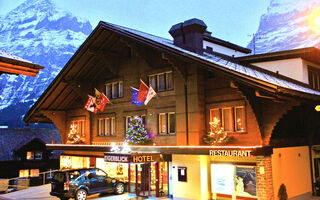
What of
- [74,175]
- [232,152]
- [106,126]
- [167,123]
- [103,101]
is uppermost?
[103,101]

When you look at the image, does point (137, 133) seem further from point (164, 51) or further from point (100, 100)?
point (164, 51)

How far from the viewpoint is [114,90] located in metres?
25.5

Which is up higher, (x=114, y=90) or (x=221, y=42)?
(x=221, y=42)

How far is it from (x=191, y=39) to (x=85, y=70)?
896 cm

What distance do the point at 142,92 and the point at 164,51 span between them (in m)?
3.75

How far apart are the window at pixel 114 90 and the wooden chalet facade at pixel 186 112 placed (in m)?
0.09

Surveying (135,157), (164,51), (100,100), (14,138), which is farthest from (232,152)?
(14,138)

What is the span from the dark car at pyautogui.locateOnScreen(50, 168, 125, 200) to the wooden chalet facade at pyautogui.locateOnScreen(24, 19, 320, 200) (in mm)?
1459

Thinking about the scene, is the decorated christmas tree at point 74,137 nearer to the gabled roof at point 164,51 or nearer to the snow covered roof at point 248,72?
the gabled roof at point 164,51

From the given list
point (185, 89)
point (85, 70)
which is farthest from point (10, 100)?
point (185, 89)

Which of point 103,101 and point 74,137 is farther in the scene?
point 74,137

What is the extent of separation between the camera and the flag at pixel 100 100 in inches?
957

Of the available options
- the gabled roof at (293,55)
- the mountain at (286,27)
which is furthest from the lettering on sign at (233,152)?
the mountain at (286,27)

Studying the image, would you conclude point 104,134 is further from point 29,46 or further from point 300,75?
point 29,46
